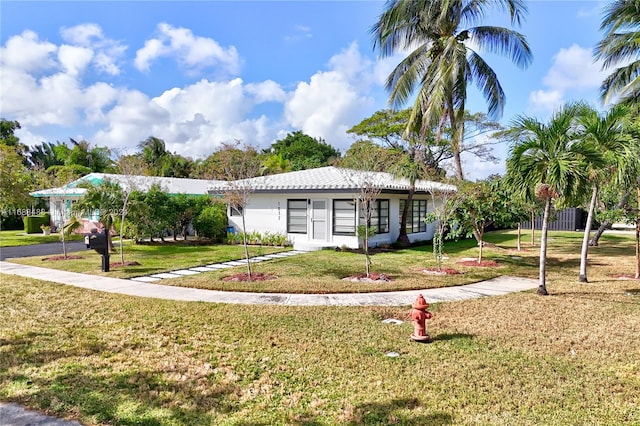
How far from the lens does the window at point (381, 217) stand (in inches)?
663

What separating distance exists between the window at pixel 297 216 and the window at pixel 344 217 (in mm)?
1383

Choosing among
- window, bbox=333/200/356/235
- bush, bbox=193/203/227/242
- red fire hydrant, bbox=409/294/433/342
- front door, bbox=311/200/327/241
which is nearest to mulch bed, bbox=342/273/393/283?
red fire hydrant, bbox=409/294/433/342

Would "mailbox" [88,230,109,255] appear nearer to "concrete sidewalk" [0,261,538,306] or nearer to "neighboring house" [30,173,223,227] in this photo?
"concrete sidewalk" [0,261,538,306]

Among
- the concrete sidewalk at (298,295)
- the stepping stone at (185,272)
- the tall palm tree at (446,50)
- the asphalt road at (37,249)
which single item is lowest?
the concrete sidewalk at (298,295)

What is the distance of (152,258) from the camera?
14023 millimetres

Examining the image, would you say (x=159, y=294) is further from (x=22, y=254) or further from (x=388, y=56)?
(x=388, y=56)

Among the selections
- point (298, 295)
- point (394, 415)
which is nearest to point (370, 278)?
point (298, 295)

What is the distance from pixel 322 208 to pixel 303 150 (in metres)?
31.4

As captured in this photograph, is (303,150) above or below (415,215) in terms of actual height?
above

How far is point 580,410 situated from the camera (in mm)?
3887

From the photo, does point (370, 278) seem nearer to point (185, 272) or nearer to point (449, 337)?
point (449, 337)

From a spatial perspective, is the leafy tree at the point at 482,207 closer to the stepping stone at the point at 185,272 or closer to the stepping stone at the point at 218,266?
the stepping stone at the point at 218,266

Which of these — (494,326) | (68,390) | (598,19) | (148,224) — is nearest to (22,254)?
(148,224)

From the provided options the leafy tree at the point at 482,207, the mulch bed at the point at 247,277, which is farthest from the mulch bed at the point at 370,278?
the leafy tree at the point at 482,207
